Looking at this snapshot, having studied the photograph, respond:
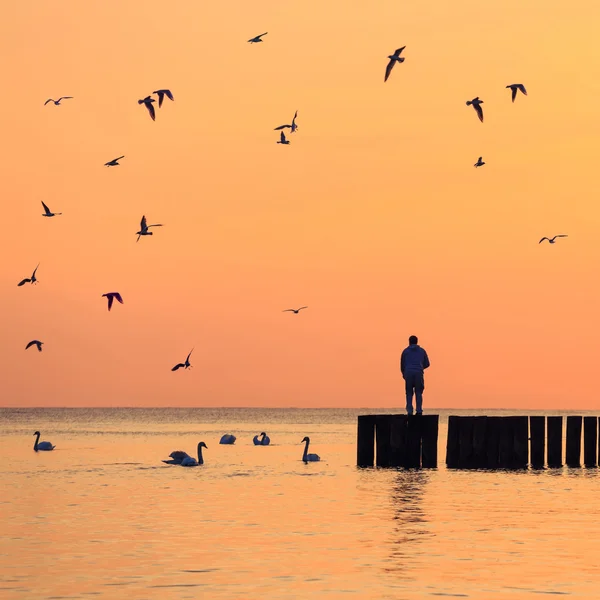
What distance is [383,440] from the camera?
39.2 meters

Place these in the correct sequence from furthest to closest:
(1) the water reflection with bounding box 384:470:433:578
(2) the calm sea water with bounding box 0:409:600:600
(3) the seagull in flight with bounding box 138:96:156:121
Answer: (3) the seagull in flight with bounding box 138:96:156:121
(1) the water reflection with bounding box 384:470:433:578
(2) the calm sea water with bounding box 0:409:600:600

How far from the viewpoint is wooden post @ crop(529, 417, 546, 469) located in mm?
39531

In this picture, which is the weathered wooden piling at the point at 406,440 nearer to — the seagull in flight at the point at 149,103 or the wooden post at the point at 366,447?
the wooden post at the point at 366,447

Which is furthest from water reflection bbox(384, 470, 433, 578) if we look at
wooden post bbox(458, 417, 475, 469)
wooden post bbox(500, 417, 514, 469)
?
wooden post bbox(500, 417, 514, 469)

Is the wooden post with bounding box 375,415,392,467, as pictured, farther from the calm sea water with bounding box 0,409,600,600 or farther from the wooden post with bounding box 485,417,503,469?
the wooden post with bounding box 485,417,503,469

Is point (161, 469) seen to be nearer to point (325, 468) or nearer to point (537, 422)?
point (325, 468)

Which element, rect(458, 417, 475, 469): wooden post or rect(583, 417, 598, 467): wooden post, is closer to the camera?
rect(458, 417, 475, 469): wooden post

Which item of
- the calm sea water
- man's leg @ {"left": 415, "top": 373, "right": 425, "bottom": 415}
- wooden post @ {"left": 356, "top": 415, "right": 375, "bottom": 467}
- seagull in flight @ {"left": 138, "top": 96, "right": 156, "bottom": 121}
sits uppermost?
seagull in flight @ {"left": 138, "top": 96, "right": 156, "bottom": 121}

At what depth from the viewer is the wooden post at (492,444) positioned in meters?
38.9

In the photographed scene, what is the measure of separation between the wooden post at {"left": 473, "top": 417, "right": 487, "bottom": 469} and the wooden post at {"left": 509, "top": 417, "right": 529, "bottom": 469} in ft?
2.80

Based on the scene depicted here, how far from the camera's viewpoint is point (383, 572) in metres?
19.5

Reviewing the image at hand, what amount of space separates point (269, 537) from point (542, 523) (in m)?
5.56

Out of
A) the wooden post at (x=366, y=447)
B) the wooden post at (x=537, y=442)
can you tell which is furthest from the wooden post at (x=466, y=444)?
the wooden post at (x=366, y=447)

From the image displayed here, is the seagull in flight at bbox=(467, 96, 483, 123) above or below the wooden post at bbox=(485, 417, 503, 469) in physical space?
above
